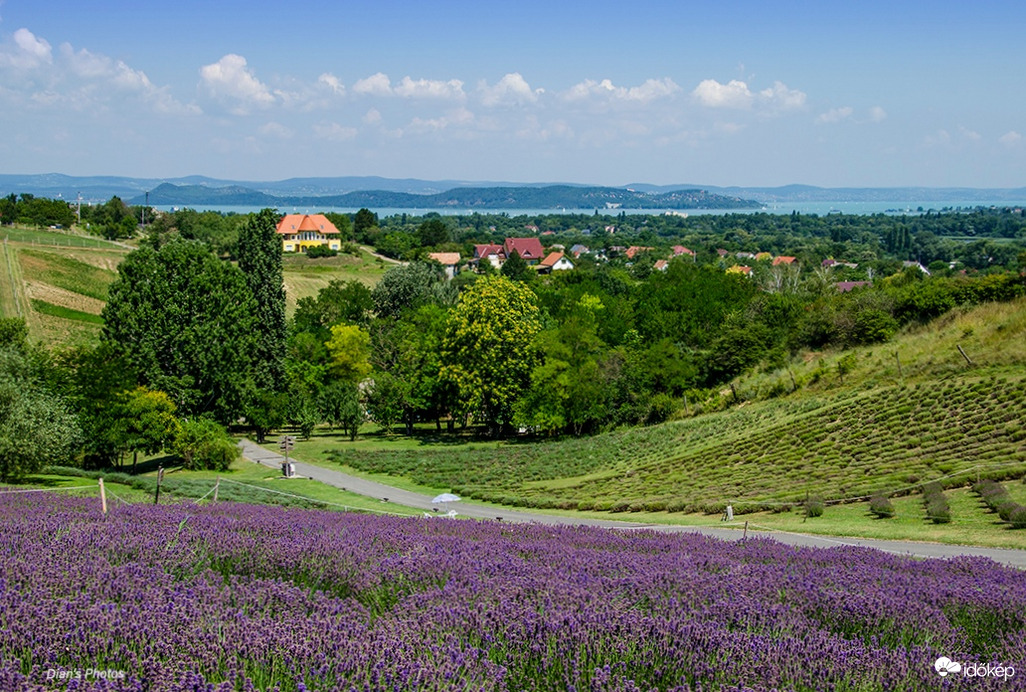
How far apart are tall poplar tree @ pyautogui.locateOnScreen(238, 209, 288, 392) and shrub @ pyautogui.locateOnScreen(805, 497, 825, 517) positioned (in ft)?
137

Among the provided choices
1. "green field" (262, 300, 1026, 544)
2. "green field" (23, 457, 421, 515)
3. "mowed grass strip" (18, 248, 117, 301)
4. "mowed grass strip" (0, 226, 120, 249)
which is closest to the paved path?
"green field" (262, 300, 1026, 544)

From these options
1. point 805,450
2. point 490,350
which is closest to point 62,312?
point 490,350

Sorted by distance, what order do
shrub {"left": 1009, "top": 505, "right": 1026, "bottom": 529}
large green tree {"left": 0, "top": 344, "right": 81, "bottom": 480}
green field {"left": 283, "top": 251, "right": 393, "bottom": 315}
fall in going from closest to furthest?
1. shrub {"left": 1009, "top": 505, "right": 1026, "bottom": 529}
2. large green tree {"left": 0, "top": 344, "right": 81, "bottom": 480}
3. green field {"left": 283, "top": 251, "right": 393, "bottom": 315}

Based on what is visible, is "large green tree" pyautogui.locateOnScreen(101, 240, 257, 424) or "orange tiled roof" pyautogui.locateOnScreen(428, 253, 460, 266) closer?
"large green tree" pyautogui.locateOnScreen(101, 240, 257, 424)

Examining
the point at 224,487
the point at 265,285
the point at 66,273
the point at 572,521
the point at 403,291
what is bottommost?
the point at 224,487

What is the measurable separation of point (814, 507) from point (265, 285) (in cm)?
4334

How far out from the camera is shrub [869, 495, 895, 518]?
24172 millimetres

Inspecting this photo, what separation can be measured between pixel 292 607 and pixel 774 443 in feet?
→ 127

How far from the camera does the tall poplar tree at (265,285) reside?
193 feet

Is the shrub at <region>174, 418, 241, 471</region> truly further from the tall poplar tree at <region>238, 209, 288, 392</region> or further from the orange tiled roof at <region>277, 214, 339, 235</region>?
the orange tiled roof at <region>277, 214, 339, 235</region>

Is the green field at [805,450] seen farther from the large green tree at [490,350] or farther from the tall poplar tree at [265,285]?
the tall poplar tree at [265,285]

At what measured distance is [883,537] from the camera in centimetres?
2091

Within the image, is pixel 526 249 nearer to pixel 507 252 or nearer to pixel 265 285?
pixel 507 252

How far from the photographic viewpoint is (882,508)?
955 inches
